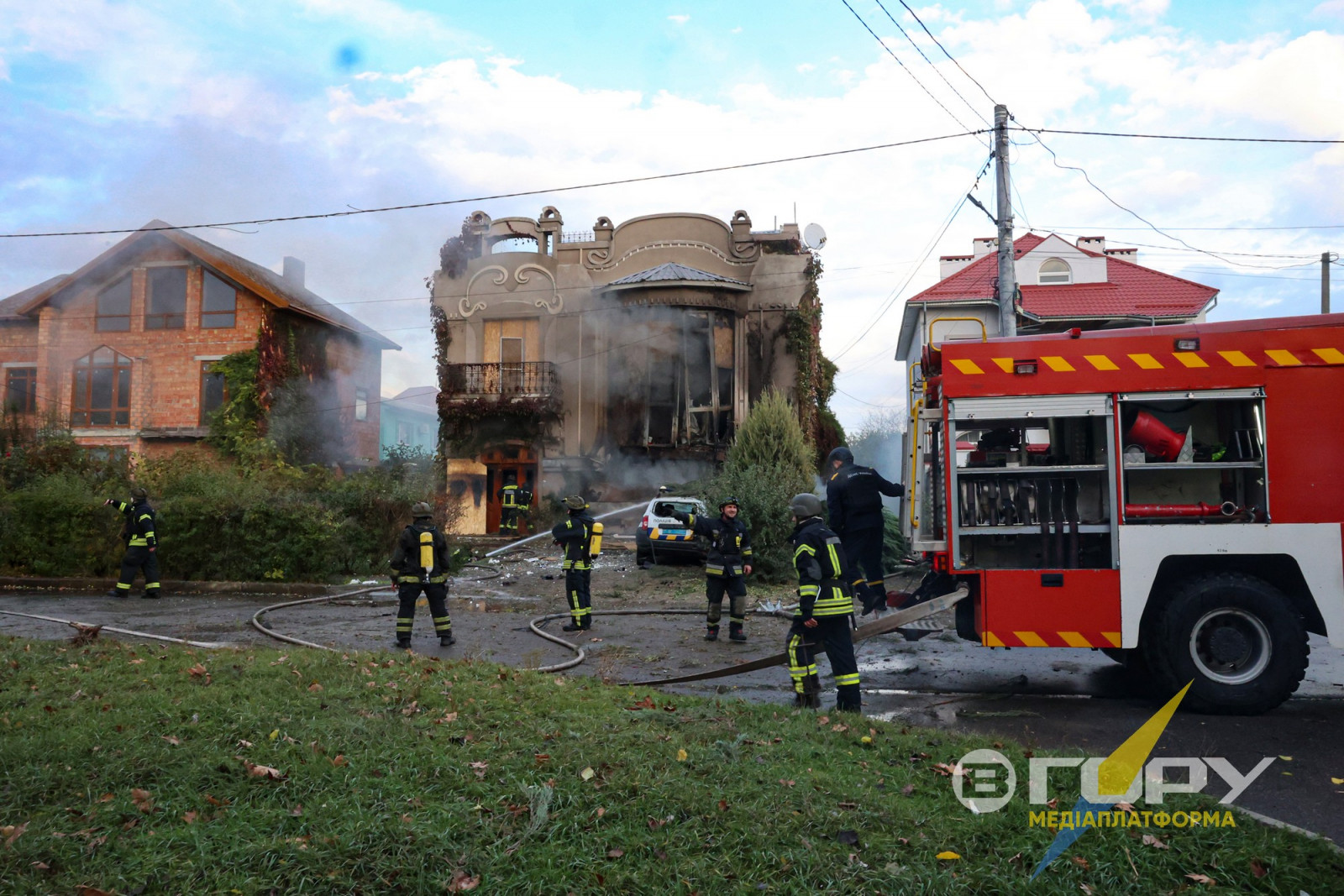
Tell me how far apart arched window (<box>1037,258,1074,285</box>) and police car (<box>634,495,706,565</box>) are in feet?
56.3

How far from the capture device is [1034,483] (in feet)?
24.2

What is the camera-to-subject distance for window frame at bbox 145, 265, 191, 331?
28.7 metres

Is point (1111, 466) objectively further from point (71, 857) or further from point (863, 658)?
point (71, 857)

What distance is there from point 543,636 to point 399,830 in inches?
253

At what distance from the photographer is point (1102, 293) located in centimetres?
2720

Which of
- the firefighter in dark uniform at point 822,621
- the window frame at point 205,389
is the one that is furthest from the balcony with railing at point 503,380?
the firefighter in dark uniform at point 822,621

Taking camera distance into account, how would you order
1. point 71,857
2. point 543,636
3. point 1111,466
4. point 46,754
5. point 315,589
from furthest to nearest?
point 315,589 → point 543,636 → point 1111,466 → point 46,754 → point 71,857

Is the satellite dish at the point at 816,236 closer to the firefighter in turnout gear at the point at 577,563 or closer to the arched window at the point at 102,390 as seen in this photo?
the firefighter in turnout gear at the point at 577,563

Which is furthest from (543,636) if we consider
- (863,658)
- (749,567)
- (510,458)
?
(510,458)

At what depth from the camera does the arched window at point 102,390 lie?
28641 millimetres

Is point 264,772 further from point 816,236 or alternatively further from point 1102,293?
point 1102,293

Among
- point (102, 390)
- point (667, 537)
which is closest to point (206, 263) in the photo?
point (102, 390)

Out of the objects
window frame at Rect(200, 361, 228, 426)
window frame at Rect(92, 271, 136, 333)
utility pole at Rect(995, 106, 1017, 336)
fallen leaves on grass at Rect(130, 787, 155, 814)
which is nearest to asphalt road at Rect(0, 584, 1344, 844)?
fallen leaves on grass at Rect(130, 787, 155, 814)

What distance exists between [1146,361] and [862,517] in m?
3.16
